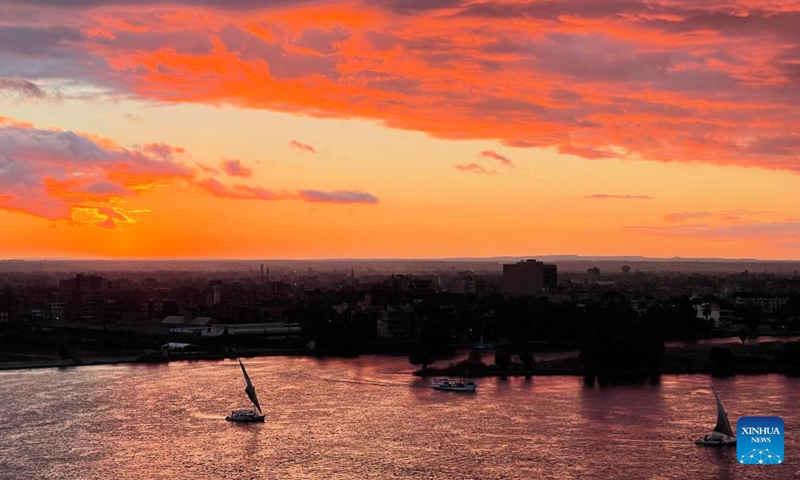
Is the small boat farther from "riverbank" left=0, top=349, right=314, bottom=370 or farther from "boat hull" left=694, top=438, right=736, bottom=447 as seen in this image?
"riverbank" left=0, top=349, right=314, bottom=370

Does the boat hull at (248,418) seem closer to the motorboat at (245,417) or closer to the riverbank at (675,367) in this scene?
the motorboat at (245,417)

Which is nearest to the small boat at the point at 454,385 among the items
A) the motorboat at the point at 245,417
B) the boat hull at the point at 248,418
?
the motorboat at the point at 245,417

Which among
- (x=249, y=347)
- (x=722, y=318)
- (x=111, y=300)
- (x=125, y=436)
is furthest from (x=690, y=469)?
(x=111, y=300)

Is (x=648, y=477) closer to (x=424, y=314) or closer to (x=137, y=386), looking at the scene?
(x=137, y=386)

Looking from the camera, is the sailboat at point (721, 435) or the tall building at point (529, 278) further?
the tall building at point (529, 278)

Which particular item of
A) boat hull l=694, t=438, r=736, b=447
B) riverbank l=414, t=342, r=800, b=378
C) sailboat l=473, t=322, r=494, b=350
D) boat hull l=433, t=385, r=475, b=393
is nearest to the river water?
boat hull l=694, t=438, r=736, b=447

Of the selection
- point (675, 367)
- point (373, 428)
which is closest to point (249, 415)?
point (373, 428)
